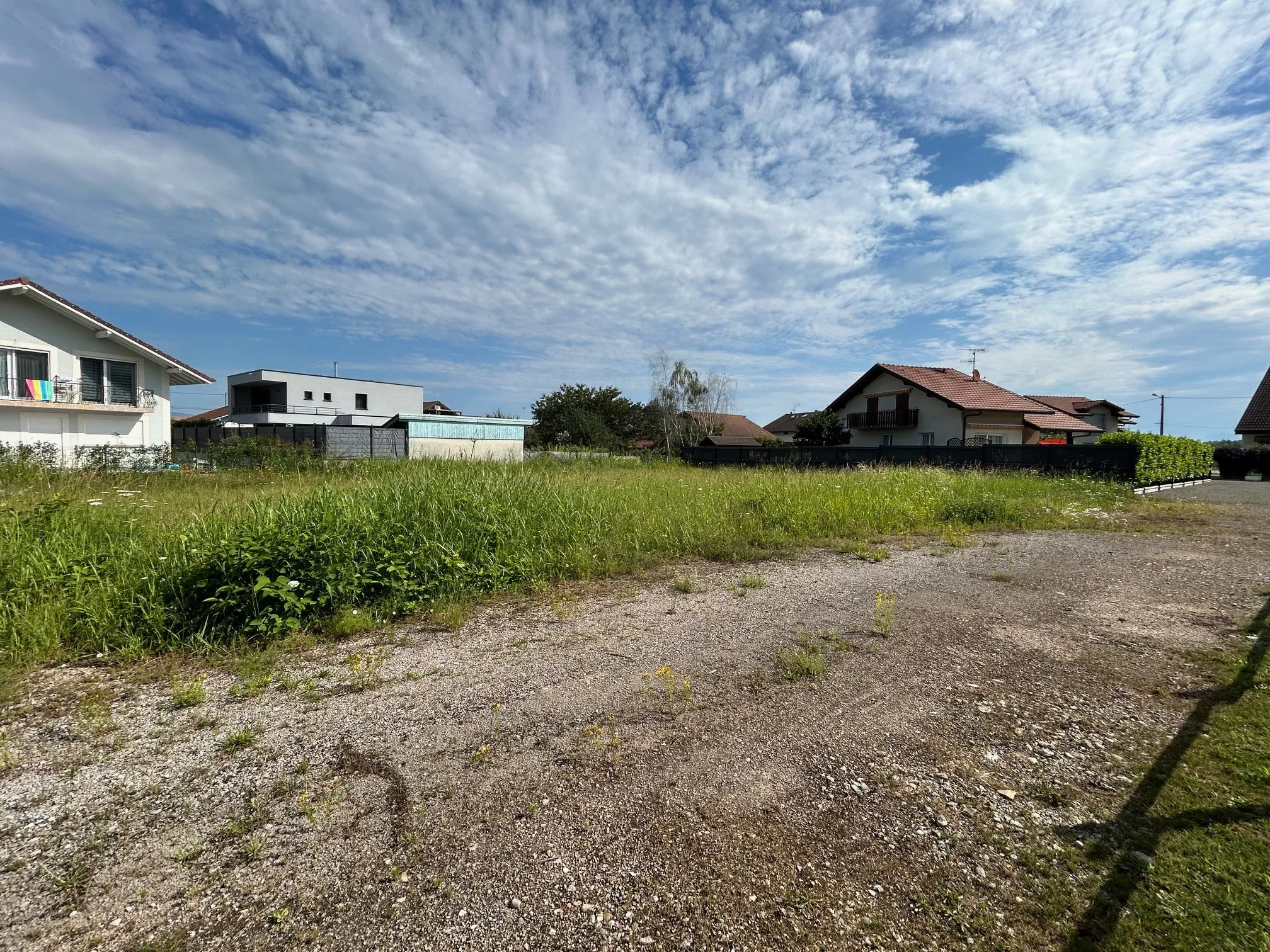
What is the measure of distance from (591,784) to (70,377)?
23.1 meters

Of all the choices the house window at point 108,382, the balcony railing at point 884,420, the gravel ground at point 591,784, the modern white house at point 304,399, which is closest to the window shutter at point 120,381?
the house window at point 108,382

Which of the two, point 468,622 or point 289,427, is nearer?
point 468,622

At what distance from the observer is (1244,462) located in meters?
23.8

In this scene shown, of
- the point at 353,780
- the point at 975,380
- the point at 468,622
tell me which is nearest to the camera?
the point at 353,780

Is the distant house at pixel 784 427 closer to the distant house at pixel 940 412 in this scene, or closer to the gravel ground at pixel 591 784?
the distant house at pixel 940 412

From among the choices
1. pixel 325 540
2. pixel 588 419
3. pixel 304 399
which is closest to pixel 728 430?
pixel 588 419

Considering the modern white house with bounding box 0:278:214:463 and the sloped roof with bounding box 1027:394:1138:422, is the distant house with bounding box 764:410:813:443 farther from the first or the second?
the modern white house with bounding box 0:278:214:463

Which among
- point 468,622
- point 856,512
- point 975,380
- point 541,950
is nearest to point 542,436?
point 975,380

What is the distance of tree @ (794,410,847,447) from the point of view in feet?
105

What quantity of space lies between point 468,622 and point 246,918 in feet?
8.71

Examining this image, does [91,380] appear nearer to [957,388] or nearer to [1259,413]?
[957,388]

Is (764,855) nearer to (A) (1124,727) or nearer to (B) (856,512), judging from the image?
(A) (1124,727)

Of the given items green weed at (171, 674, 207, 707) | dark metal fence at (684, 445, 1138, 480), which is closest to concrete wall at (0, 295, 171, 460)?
green weed at (171, 674, 207, 707)

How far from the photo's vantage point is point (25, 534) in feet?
14.4
